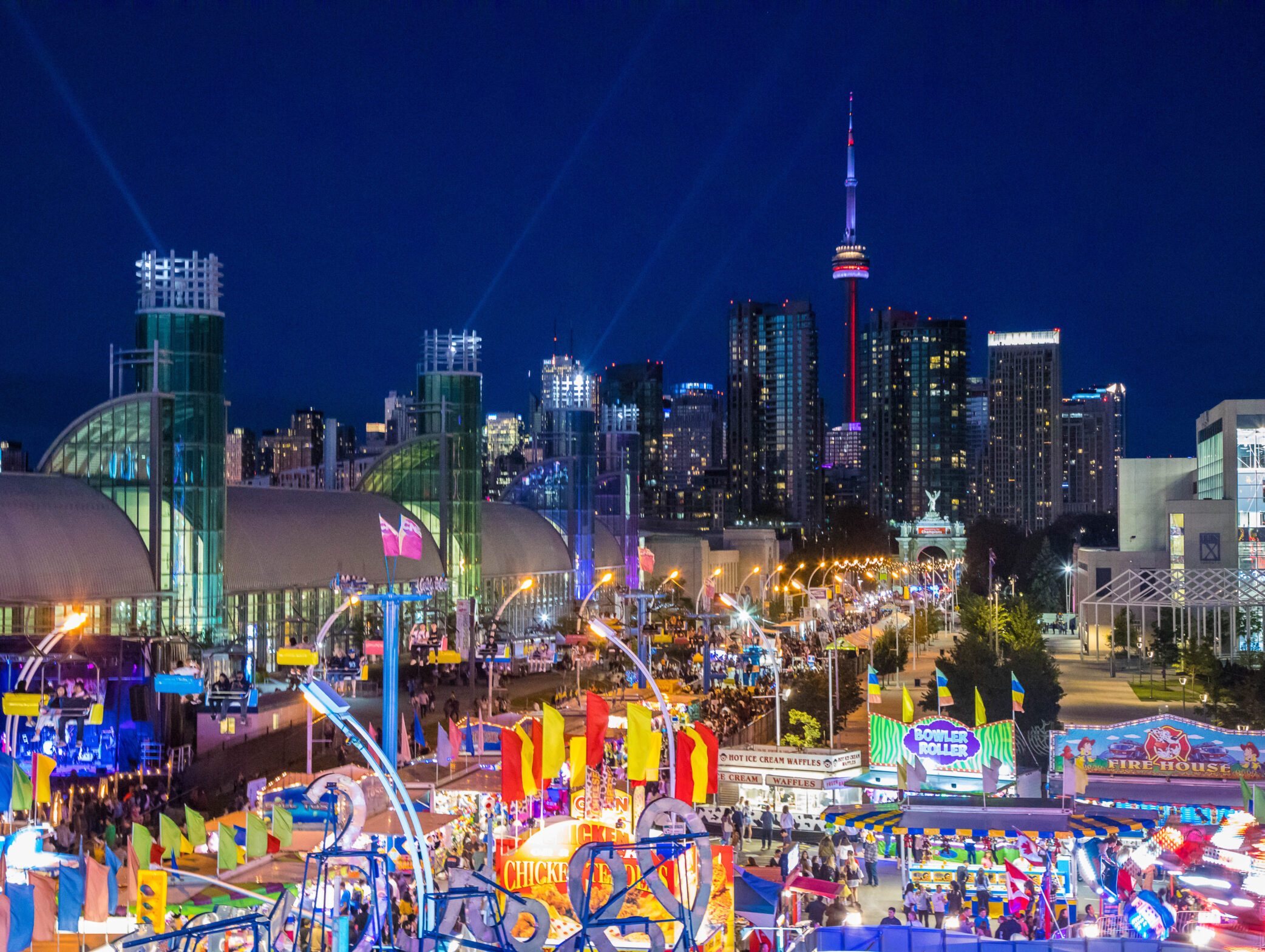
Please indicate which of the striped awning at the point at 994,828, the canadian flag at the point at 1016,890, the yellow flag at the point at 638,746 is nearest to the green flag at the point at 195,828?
the yellow flag at the point at 638,746

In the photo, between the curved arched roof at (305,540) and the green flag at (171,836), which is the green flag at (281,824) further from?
the curved arched roof at (305,540)

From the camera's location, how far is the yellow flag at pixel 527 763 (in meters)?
25.4

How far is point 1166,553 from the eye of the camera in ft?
309

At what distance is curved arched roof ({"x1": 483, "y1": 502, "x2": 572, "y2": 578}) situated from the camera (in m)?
79.4

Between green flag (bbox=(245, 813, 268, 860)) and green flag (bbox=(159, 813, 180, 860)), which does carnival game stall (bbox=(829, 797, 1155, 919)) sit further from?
green flag (bbox=(159, 813, 180, 860))

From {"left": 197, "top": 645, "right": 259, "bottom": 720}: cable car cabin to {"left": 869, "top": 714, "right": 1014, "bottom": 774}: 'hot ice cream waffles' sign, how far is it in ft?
59.5

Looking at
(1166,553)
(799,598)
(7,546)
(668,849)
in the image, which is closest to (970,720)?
(668,849)

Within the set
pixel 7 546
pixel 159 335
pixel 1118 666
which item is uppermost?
pixel 159 335

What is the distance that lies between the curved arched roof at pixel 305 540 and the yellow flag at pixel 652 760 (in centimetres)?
3316

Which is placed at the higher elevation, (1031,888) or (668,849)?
(668,849)

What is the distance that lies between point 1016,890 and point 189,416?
125ft

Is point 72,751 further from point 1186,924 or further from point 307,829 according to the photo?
point 1186,924

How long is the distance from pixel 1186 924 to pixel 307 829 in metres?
13.9

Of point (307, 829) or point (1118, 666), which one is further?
point (1118, 666)
